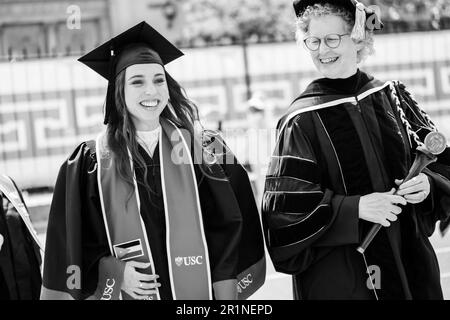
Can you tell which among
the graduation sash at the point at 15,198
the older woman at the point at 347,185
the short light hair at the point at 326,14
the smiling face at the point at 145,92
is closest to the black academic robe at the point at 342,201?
the older woman at the point at 347,185

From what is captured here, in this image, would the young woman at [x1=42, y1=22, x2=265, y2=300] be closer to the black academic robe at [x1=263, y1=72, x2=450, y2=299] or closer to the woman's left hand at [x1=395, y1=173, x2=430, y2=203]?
the black academic robe at [x1=263, y1=72, x2=450, y2=299]

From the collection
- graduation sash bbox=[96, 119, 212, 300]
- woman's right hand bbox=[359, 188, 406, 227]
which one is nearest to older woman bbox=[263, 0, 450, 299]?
woman's right hand bbox=[359, 188, 406, 227]

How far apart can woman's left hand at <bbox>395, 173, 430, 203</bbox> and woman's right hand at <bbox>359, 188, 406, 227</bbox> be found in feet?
0.09

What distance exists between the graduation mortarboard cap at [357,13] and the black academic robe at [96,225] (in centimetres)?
84

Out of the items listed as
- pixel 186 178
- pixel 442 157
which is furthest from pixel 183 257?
pixel 442 157

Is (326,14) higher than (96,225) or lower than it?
higher

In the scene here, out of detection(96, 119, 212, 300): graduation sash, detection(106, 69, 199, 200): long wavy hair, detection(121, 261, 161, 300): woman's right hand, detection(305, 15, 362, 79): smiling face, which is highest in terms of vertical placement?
detection(305, 15, 362, 79): smiling face

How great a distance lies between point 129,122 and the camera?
3.07 m

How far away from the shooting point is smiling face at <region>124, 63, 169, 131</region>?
3004mm

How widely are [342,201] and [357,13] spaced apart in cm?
82

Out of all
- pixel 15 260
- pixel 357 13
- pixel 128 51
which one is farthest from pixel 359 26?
pixel 15 260

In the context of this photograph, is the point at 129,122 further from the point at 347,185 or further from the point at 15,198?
the point at 347,185

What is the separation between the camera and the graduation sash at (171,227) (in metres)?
2.90
